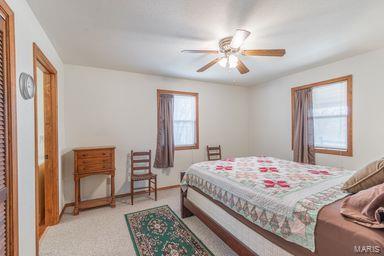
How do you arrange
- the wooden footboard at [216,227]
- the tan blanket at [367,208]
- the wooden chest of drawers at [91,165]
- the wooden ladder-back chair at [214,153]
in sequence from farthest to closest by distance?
the wooden ladder-back chair at [214,153] < the wooden chest of drawers at [91,165] < the wooden footboard at [216,227] < the tan blanket at [367,208]

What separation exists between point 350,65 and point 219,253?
11.2ft

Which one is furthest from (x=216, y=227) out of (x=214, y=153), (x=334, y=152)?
(x=334, y=152)

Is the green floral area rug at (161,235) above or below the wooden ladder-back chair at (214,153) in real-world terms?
below

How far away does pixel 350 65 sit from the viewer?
3.02 m

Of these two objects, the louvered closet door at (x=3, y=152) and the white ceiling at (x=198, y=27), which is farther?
the white ceiling at (x=198, y=27)

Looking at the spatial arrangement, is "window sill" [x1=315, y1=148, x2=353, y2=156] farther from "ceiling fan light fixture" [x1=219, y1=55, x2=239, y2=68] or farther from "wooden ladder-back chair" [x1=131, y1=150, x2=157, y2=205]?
"wooden ladder-back chair" [x1=131, y1=150, x2=157, y2=205]

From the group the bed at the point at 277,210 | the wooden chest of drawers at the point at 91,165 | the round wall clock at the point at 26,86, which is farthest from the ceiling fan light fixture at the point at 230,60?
the wooden chest of drawers at the point at 91,165

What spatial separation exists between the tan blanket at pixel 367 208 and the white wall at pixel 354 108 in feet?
7.41

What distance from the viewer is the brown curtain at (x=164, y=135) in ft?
12.7

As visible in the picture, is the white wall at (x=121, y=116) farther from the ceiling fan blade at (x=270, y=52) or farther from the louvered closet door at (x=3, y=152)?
the ceiling fan blade at (x=270, y=52)

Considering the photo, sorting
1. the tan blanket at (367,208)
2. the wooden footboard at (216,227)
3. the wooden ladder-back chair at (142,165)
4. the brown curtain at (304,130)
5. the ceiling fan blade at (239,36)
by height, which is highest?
the ceiling fan blade at (239,36)

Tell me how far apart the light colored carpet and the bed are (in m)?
0.23

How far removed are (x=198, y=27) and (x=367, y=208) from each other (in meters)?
2.09

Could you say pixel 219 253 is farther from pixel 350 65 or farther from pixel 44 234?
pixel 350 65
